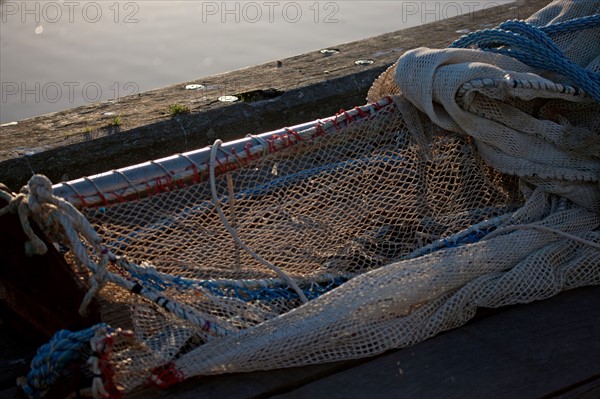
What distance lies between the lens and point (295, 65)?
4.27 meters

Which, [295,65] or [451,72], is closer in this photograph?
[451,72]

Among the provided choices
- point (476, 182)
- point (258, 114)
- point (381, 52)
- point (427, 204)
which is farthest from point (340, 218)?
point (381, 52)

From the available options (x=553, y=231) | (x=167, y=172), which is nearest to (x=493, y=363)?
(x=553, y=231)

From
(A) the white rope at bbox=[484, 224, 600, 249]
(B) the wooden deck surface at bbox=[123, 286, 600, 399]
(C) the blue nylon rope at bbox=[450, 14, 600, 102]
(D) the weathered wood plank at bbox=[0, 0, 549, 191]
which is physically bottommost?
(B) the wooden deck surface at bbox=[123, 286, 600, 399]

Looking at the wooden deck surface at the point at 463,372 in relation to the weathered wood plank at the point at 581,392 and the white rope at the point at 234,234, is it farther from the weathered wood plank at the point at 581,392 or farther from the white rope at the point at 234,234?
the white rope at the point at 234,234

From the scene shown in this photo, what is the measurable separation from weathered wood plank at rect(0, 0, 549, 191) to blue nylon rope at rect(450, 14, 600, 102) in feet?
4.27

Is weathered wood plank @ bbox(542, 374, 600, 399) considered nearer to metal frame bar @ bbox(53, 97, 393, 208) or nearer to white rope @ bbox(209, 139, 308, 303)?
white rope @ bbox(209, 139, 308, 303)

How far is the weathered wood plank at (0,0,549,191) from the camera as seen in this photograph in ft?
10.9

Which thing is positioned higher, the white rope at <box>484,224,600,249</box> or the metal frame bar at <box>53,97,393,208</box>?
the metal frame bar at <box>53,97,393,208</box>

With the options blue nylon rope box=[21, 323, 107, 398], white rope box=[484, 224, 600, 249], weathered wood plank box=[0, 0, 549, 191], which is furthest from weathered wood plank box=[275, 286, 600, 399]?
weathered wood plank box=[0, 0, 549, 191]

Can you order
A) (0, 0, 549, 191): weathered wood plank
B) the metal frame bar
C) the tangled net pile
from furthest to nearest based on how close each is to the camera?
1. (0, 0, 549, 191): weathered wood plank
2. the metal frame bar
3. the tangled net pile

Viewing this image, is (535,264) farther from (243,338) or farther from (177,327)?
(177,327)

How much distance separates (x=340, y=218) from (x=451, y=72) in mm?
563

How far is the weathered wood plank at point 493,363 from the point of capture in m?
1.79
